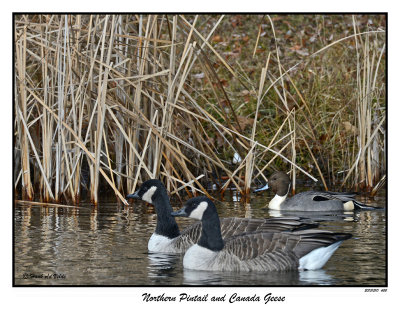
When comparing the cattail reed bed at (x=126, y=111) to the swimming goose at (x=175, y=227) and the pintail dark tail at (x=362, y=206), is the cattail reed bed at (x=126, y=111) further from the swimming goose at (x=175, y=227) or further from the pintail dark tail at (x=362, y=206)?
the swimming goose at (x=175, y=227)

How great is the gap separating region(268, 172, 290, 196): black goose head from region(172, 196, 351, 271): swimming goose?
15.1 feet

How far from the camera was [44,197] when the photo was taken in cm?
1202

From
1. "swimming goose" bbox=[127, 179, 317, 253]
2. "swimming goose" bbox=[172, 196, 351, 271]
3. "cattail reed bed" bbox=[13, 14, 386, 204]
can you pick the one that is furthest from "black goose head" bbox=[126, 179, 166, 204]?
"swimming goose" bbox=[172, 196, 351, 271]

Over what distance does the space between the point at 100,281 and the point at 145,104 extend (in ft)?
16.7

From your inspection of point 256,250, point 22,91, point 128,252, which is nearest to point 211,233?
point 256,250

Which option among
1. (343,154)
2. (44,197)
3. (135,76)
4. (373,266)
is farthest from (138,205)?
(373,266)

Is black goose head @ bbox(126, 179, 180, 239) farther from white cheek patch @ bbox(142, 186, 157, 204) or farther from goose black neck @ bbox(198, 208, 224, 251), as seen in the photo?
goose black neck @ bbox(198, 208, 224, 251)

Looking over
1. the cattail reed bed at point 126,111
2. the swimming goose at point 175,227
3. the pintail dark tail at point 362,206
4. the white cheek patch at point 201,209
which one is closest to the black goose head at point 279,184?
the cattail reed bed at point 126,111

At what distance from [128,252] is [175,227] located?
0.94m

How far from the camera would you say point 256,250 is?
8398mm

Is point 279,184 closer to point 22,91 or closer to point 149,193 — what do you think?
point 149,193

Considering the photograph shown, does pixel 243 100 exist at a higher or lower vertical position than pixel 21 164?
higher

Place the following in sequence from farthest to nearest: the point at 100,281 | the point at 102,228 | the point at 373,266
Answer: the point at 102,228 → the point at 373,266 → the point at 100,281

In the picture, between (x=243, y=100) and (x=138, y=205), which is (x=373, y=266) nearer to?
(x=138, y=205)
